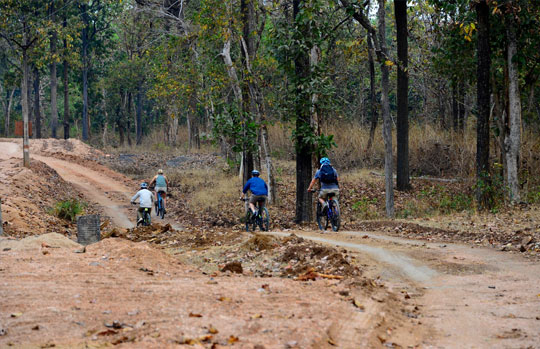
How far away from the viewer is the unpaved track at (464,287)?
23.6ft

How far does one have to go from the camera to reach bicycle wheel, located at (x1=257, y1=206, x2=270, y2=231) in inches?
715

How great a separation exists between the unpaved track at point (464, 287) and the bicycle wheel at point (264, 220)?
3385 mm

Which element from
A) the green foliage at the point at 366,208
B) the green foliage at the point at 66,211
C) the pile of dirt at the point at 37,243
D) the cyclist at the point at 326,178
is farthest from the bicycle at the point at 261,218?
the green foliage at the point at 66,211

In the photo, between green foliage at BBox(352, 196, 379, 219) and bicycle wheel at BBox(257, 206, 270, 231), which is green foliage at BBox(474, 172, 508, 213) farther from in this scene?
bicycle wheel at BBox(257, 206, 270, 231)

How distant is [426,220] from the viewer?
19.3 meters

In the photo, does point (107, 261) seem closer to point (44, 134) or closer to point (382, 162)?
point (382, 162)

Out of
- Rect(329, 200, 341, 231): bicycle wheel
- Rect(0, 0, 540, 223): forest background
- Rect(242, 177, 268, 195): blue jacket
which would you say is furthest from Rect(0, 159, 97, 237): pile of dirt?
Rect(329, 200, 341, 231): bicycle wheel

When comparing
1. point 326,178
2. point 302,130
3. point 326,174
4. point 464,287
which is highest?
point 302,130

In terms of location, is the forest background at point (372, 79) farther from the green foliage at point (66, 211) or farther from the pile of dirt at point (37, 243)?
the pile of dirt at point (37, 243)

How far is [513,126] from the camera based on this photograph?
2069 cm

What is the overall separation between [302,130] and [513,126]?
6925 mm

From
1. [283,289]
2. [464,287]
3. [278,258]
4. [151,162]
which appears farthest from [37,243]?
[151,162]

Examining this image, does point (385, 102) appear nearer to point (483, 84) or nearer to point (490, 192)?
point (483, 84)

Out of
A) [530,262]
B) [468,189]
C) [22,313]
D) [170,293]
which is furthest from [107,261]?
[468,189]
